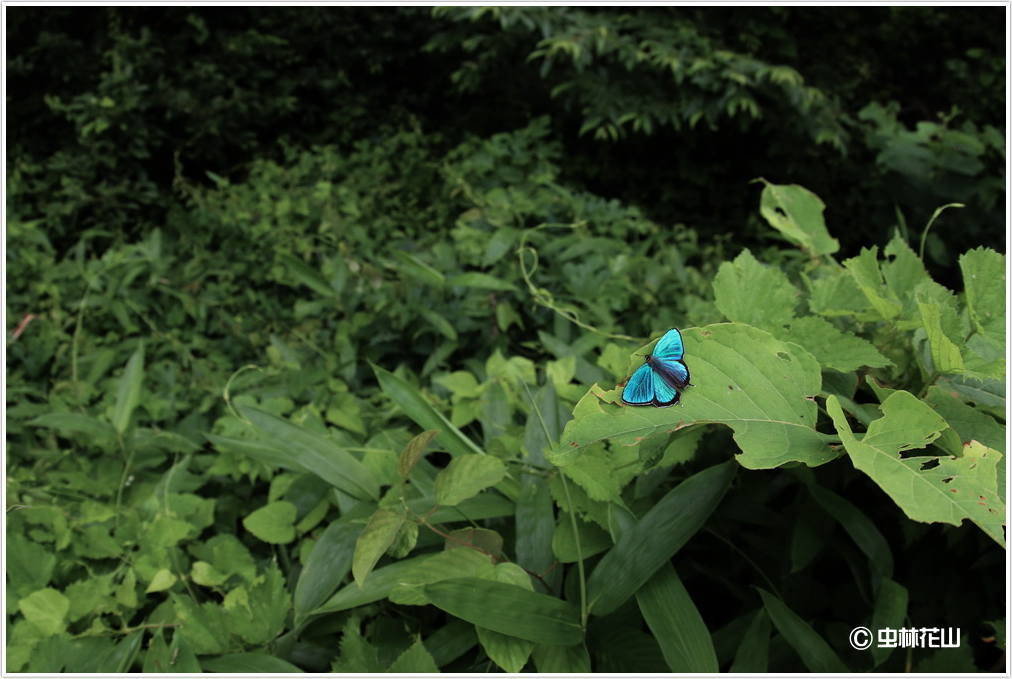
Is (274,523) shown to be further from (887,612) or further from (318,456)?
(887,612)

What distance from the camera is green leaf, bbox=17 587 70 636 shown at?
89 centimetres

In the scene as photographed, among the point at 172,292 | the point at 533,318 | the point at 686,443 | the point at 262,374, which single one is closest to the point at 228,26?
the point at 172,292

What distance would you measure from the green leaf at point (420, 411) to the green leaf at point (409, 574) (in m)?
0.19

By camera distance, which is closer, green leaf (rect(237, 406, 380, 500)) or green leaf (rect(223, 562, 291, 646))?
green leaf (rect(223, 562, 291, 646))

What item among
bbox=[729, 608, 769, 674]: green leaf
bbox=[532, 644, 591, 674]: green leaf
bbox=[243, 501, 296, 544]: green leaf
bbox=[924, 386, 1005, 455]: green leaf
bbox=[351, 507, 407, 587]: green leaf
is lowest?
bbox=[729, 608, 769, 674]: green leaf

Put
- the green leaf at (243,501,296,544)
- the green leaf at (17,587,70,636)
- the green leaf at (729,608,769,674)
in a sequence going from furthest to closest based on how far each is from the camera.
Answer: the green leaf at (243,501,296,544) < the green leaf at (17,587,70,636) < the green leaf at (729,608,769,674)

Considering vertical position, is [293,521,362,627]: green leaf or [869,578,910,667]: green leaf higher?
[293,521,362,627]: green leaf

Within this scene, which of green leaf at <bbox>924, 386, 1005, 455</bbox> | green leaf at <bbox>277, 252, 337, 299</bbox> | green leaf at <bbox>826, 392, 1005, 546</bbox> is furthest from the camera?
green leaf at <bbox>277, 252, 337, 299</bbox>

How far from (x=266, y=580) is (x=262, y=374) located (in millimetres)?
948

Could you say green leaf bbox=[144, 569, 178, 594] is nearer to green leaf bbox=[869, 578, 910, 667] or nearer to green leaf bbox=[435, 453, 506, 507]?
green leaf bbox=[435, 453, 506, 507]

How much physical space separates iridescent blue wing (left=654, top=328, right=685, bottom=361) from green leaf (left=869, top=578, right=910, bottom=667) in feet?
1.41

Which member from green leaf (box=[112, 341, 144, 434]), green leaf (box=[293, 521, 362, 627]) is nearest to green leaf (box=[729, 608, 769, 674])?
green leaf (box=[293, 521, 362, 627])

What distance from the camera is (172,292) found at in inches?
92.0

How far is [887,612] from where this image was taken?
76 centimetres
